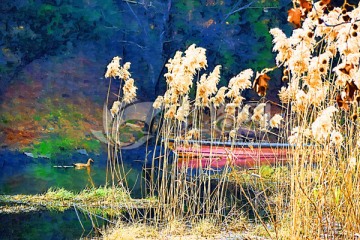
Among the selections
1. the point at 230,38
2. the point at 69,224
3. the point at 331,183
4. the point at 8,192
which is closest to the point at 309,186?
the point at 331,183

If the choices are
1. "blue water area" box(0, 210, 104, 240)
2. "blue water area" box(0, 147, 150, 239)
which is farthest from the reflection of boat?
"blue water area" box(0, 210, 104, 240)

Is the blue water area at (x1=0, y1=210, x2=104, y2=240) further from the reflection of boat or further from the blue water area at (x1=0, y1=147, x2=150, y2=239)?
the reflection of boat

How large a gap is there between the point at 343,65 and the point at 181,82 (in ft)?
5.59

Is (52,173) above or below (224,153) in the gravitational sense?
below

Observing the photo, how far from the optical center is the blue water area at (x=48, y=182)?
451 centimetres

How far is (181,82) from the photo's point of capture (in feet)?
10.2

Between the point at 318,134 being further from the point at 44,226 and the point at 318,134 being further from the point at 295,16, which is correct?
the point at 44,226

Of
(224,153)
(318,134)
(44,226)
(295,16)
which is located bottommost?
(44,226)

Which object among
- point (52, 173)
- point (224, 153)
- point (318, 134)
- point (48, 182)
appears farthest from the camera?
point (52, 173)

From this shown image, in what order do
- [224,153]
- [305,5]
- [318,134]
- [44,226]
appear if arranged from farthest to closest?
[224,153] < [44,226] < [318,134] < [305,5]

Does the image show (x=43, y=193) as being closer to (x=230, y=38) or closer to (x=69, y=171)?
(x=69, y=171)

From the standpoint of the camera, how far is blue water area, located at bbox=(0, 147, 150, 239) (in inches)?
177

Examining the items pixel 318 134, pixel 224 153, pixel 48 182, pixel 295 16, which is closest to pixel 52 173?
pixel 48 182

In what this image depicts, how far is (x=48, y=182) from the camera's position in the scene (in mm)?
6996
